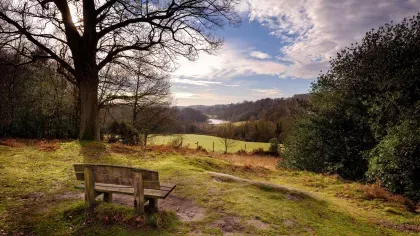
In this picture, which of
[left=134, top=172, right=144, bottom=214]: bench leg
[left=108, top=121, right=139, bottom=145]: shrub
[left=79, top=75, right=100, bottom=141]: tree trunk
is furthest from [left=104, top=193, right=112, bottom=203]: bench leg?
[left=108, top=121, right=139, bottom=145]: shrub

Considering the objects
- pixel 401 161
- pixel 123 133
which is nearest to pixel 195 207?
pixel 401 161

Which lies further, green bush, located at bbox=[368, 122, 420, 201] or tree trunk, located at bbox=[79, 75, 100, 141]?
tree trunk, located at bbox=[79, 75, 100, 141]

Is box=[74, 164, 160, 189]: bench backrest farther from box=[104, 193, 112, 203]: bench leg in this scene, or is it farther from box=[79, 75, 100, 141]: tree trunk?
box=[79, 75, 100, 141]: tree trunk

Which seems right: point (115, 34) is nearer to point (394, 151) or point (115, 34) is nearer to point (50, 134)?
point (50, 134)

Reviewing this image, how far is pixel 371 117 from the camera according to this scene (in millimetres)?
10500

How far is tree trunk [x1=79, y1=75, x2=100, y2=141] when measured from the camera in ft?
40.4

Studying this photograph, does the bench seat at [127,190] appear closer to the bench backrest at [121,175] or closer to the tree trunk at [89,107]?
the bench backrest at [121,175]

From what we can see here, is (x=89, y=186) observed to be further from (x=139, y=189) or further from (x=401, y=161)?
(x=401, y=161)

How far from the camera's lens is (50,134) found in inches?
696

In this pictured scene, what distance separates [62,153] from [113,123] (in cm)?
933

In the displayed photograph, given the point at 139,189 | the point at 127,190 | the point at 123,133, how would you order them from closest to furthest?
the point at 139,189, the point at 127,190, the point at 123,133

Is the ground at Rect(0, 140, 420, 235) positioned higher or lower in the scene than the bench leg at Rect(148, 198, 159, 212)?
lower

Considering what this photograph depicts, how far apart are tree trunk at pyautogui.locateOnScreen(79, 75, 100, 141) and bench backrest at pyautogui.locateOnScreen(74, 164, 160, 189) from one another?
8.37 m

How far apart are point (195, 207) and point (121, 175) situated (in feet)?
6.56
